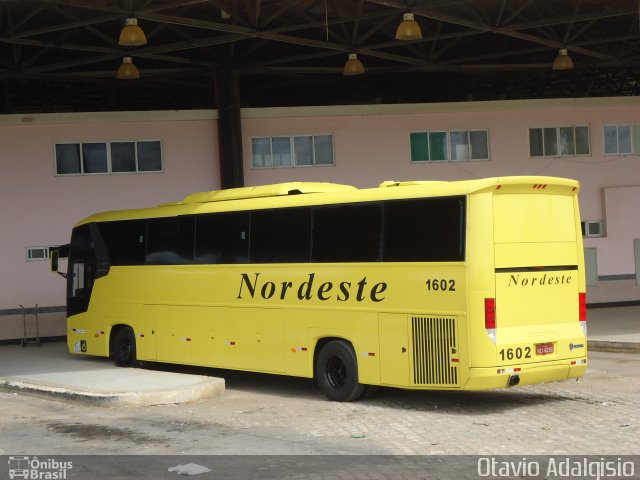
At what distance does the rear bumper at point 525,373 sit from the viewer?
546 inches

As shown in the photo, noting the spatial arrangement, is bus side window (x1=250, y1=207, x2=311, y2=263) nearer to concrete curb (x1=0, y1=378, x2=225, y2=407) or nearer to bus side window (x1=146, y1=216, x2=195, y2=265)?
bus side window (x1=146, y1=216, x2=195, y2=265)

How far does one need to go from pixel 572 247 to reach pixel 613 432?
3.65 metres

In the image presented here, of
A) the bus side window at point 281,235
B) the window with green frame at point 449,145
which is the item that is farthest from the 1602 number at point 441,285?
the window with green frame at point 449,145

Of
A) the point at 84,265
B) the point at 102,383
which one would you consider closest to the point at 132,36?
the point at 84,265

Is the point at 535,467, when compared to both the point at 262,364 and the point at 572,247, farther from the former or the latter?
the point at 262,364

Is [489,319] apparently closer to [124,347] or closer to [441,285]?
[441,285]

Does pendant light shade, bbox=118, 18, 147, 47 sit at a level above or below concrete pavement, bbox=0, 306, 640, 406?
above

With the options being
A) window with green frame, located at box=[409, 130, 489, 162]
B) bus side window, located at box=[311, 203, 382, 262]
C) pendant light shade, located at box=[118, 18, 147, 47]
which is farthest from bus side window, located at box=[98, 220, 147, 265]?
window with green frame, located at box=[409, 130, 489, 162]

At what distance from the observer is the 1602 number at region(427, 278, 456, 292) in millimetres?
14148

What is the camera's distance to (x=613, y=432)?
479 inches

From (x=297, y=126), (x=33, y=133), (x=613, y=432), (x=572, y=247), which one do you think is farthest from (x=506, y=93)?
(x=613, y=432)

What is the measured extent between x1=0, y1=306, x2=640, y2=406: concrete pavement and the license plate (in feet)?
17.5

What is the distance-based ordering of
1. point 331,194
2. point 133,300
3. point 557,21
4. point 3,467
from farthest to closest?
point 557,21
point 133,300
point 331,194
point 3,467

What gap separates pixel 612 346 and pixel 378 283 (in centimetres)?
886
